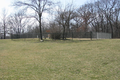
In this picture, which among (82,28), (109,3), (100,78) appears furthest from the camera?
(82,28)

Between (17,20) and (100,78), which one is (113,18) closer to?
(100,78)

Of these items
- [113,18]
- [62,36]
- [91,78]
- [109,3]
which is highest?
[109,3]

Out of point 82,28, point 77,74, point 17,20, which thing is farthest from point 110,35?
point 17,20

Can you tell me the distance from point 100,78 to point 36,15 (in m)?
21.0

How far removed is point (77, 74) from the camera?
13.3 feet

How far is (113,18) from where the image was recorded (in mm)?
35906

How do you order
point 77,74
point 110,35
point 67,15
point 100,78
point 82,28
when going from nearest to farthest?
point 100,78 → point 77,74 → point 67,15 → point 110,35 → point 82,28

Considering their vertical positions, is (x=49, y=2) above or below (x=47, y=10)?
above

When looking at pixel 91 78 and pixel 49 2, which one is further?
pixel 49 2

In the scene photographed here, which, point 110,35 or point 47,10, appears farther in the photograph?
point 110,35

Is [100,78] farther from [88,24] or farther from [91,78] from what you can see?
[88,24]

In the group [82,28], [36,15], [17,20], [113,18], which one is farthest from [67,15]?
[17,20]

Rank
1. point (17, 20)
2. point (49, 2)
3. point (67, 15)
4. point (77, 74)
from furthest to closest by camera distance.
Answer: point (17, 20)
point (67, 15)
point (49, 2)
point (77, 74)

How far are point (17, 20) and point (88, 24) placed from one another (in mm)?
35513
